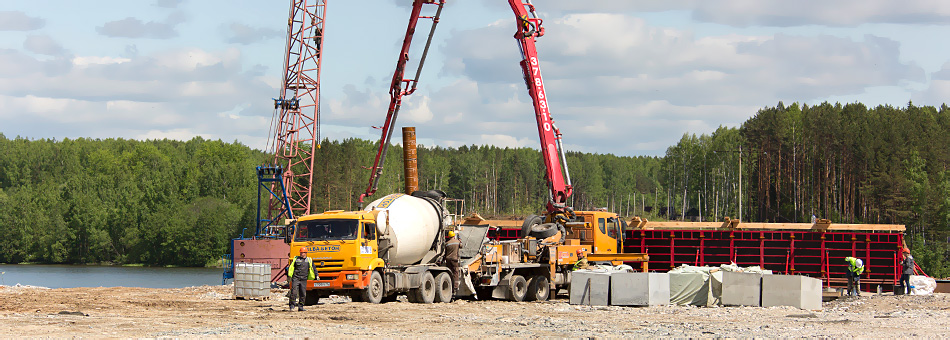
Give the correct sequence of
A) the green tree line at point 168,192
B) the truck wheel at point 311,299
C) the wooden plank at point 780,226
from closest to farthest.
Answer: the truck wheel at point 311,299
the wooden plank at point 780,226
the green tree line at point 168,192

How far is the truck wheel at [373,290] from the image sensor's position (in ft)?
84.4

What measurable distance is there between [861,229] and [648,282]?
15493 millimetres

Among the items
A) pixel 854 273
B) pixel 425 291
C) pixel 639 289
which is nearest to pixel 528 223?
pixel 639 289

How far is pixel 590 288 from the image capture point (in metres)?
28.0

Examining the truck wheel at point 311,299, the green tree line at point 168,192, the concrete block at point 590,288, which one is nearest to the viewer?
the truck wheel at point 311,299

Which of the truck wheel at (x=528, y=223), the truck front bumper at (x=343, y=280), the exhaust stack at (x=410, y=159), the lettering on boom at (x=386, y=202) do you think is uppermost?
the exhaust stack at (x=410, y=159)

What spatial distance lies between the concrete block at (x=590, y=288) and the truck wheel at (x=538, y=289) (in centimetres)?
248

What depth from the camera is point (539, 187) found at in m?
155

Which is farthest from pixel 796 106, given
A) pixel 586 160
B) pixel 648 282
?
pixel 648 282

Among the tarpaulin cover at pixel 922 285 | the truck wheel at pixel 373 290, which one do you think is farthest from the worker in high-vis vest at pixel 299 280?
the tarpaulin cover at pixel 922 285

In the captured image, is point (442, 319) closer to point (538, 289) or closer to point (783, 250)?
point (538, 289)

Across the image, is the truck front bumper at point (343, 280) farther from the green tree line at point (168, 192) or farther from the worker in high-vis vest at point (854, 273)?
the green tree line at point (168, 192)

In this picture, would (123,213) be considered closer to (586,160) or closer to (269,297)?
(269,297)

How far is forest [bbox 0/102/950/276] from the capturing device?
284 feet
